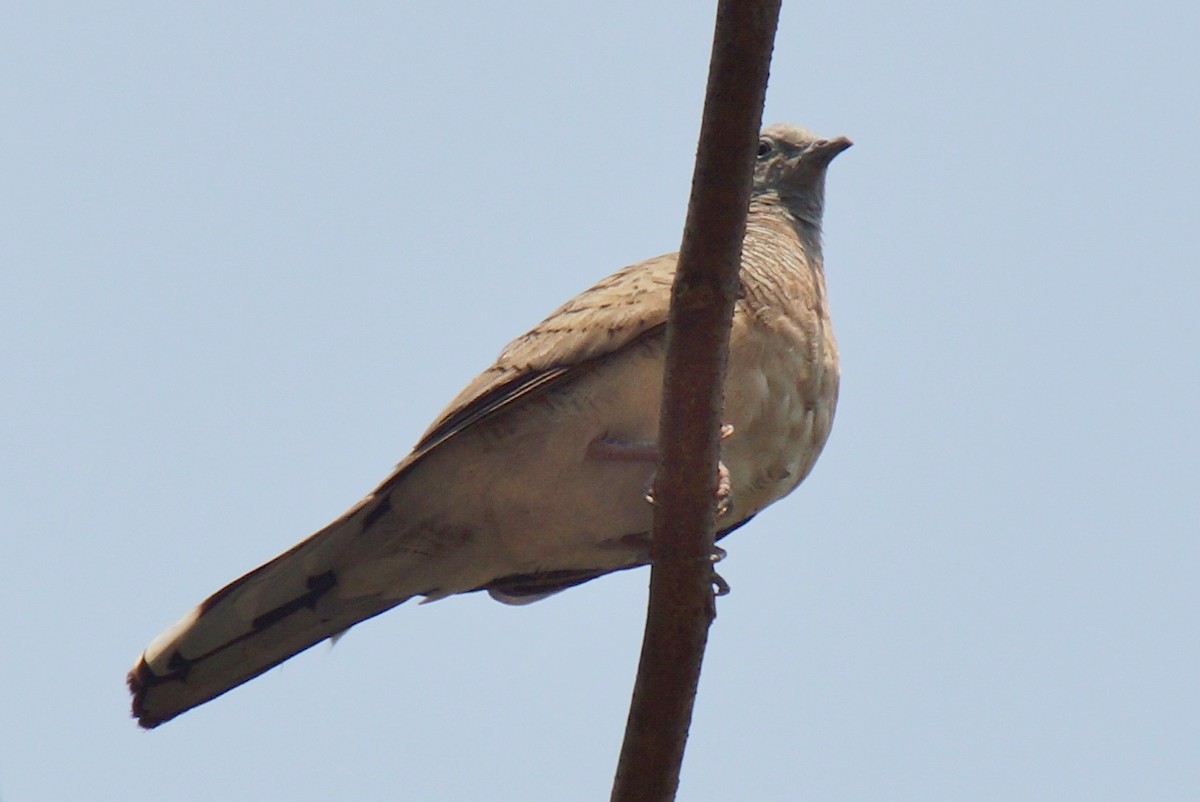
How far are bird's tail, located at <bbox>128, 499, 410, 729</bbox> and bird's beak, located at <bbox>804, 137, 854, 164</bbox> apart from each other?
2903mm

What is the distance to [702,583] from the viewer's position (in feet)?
13.1

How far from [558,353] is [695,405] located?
5.10 ft

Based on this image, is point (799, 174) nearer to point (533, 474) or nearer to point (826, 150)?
point (826, 150)

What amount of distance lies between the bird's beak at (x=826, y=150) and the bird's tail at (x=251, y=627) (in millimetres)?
2903

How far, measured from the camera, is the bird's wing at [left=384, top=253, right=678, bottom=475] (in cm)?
525

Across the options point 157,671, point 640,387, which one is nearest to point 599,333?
point 640,387

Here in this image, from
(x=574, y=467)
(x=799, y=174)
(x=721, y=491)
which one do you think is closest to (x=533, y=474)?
(x=574, y=467)

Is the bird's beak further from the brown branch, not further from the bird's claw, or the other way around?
the brown branch

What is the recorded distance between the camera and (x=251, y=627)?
5258 mm

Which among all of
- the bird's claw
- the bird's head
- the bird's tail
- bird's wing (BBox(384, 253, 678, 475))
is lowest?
the bird's tail

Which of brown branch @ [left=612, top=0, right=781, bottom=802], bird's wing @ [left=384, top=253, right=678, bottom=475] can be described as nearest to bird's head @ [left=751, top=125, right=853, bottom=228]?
bird's wing @ [left=384, top=253, right=678, bottom=475]

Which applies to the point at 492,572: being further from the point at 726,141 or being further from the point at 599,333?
the point at 726,141

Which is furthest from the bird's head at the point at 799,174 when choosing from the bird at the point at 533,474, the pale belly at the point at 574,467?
the pale belly at the point at 574,467

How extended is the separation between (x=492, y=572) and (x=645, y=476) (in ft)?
2.60
